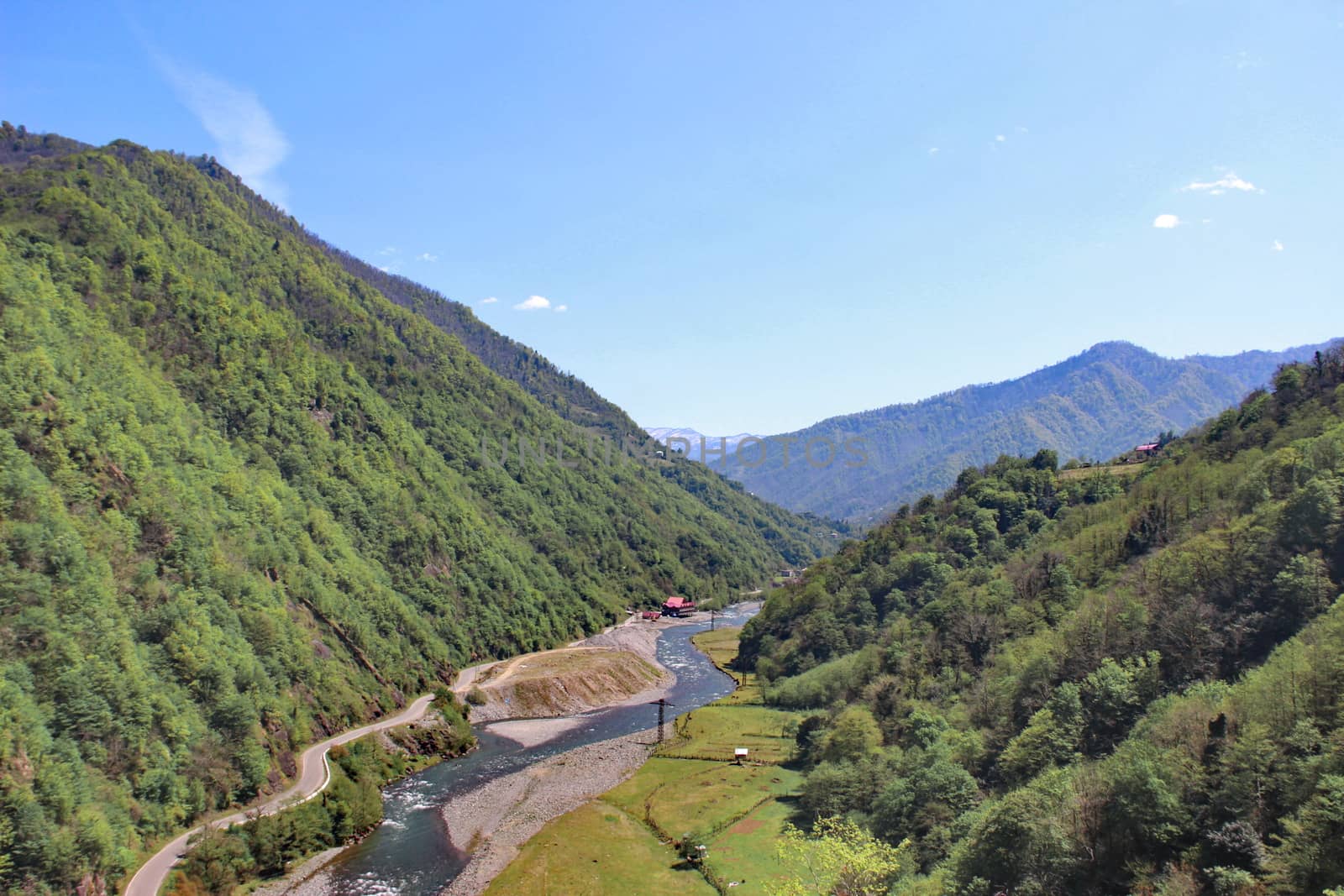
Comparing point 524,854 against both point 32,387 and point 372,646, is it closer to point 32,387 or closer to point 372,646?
point 372,646

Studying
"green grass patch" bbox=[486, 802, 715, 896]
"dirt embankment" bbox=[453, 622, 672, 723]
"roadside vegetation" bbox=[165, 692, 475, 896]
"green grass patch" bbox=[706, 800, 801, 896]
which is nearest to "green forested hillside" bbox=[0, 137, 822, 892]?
"roadside vegetation" bbox=[165, 692, 475, 896]

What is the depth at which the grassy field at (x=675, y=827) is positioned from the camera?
57719mm

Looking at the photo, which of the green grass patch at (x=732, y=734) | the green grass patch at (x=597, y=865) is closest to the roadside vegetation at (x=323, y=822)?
the green grass patch at (x=597, y=865)

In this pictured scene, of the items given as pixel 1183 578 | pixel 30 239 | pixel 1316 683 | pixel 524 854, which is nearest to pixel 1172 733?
pixel 1316 683

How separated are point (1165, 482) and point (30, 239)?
6451 inches

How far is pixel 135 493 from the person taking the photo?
8100cm

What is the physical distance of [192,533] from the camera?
83188 mm

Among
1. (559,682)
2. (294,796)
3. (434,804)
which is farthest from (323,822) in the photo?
(559,682)

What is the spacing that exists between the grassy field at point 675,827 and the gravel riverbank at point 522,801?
1724mm

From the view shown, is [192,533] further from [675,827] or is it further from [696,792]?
[696,792]

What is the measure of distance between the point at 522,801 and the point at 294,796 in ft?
69.8

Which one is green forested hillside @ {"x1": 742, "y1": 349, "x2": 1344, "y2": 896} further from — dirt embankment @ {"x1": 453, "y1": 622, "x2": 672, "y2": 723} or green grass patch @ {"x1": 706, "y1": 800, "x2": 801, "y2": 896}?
dirt embankment @ {"x1": 453, "y1": 622, "x2": 672, "y2": 723}

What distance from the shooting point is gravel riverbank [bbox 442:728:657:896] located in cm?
6203

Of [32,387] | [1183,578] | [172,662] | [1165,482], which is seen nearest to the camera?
[1183,578]
